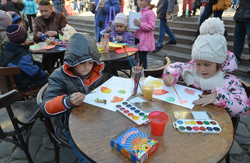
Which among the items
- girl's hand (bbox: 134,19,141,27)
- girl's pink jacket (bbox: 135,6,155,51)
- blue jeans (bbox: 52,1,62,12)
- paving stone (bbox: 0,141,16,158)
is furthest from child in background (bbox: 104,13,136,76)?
blue jeans (bbox: 52,1,62,12)

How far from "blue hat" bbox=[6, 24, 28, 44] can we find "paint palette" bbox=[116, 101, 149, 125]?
75.6 inches

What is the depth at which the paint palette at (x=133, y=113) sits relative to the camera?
121cm

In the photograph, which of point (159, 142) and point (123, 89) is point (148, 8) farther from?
point (159, 142)

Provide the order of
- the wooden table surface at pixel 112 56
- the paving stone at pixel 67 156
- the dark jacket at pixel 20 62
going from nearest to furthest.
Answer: the paving stone at pixel 67 156 < the dark jacket at pixel 20 62 < the wooden table surface at pixel 112 56

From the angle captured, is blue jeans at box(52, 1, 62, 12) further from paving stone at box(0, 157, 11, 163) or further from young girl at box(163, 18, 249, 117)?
young girl at box(163, 18, 249, 117)

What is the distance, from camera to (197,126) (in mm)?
1148

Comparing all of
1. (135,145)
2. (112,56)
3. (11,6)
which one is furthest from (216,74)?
(11,6)

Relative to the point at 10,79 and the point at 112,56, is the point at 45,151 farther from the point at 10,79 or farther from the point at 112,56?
the point at 112,56

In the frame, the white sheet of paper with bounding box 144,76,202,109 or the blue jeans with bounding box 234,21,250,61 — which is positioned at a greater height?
the blue jeans with bounding box 234,21,250,61

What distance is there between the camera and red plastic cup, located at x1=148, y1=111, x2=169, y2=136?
1052mm

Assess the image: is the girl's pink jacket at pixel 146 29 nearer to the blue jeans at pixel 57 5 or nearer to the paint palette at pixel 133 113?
the paint palette at pixel 133 113

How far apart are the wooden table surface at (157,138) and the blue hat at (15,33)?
5.64 ft

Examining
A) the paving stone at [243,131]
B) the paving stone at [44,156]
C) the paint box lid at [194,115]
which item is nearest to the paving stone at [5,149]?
the paving stone at [44,156]

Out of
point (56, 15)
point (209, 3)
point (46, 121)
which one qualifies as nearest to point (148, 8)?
point (209, 3)
